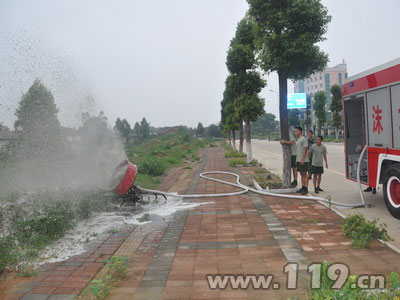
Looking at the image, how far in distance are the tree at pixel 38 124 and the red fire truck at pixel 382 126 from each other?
7367 millimetres

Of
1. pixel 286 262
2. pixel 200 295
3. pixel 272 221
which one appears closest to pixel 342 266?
pixel 286 262

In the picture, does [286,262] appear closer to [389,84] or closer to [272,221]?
[272,221]

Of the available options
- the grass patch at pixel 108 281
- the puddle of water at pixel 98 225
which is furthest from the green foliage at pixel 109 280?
the puddle of water at pixel 98 225

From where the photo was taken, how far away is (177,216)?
6.77 metres

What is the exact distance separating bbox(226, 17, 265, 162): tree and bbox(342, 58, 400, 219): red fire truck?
9.30 m

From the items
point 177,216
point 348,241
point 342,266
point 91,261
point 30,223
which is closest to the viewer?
point 342,266

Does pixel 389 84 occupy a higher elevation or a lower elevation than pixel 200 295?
higher

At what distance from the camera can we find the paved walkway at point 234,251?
3.43 m

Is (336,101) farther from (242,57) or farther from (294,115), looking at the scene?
(242,57)

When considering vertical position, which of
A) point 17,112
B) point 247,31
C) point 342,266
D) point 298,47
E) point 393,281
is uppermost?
point 247,31

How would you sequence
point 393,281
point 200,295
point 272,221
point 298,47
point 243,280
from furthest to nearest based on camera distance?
point 298,47 → point 272,221 → point 243,280 → point 200,295 → point 393,281

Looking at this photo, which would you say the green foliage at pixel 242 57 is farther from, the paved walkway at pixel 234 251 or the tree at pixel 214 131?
the tree at pixel 214 131

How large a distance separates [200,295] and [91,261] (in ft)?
6.05

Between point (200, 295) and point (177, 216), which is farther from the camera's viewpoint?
point (177, 216)
